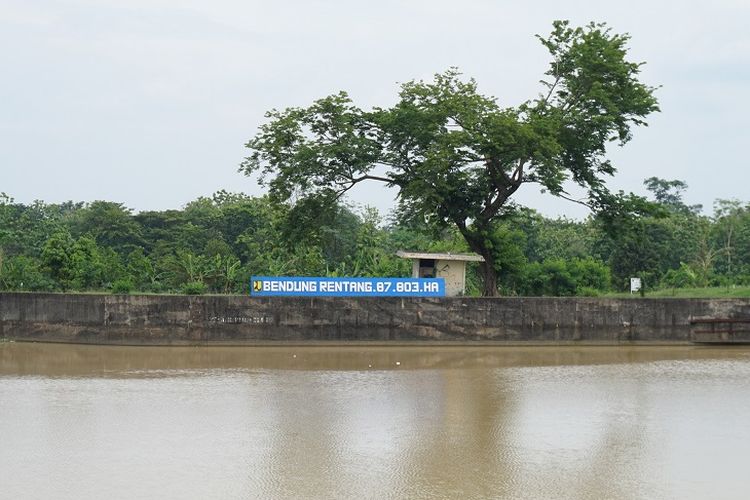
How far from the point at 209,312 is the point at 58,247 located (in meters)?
8.78

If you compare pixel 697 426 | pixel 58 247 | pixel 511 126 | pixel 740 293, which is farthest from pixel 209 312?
pixel 740 293

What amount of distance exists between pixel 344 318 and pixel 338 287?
0.97 meters

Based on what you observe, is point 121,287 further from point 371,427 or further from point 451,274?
point 371,427

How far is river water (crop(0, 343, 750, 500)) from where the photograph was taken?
1112 cm

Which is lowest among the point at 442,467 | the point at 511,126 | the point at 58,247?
the point at 442,467

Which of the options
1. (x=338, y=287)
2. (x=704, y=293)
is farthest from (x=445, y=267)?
(x=704, y=293)

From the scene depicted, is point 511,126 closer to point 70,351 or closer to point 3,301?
point 70,351

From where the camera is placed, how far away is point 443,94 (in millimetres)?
26922

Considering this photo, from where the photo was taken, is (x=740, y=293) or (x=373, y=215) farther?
(x=373, y=215)

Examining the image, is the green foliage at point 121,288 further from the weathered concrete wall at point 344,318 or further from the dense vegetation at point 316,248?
the weathered concrete wall at point 344,318

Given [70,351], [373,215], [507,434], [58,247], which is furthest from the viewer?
[373,215]

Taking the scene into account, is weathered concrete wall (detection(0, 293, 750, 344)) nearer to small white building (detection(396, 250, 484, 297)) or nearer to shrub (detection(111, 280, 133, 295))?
small white building (detection(396, 250, 484, 297))

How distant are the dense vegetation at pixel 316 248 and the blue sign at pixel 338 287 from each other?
9.19 ft

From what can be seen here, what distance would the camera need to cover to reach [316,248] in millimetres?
37656
